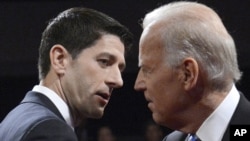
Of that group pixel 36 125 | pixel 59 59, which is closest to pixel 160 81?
pixel 36 125

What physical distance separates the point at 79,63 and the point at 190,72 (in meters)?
0.43

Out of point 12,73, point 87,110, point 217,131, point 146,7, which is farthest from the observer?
point 12,73

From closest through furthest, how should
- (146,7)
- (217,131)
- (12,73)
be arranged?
(217,131), (146,7), (12,73)

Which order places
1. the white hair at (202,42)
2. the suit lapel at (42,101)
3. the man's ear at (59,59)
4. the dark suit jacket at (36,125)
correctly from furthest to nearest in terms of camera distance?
the man's ear at (59,59), the suit lapel at (42,101), the dark suit jacket at (36,125), the white hair at (202,42)

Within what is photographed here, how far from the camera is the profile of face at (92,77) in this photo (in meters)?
1.53

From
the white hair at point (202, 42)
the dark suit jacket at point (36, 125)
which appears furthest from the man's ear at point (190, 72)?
the dark suit jacket at point (36, 125)

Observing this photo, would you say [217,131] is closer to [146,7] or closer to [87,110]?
[87,110]

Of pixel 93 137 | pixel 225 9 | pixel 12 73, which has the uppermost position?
pixel 225 9

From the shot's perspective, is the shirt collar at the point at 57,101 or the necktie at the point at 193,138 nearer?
the necktie at the point at 193,138

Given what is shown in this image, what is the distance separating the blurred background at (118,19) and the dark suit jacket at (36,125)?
3018mm

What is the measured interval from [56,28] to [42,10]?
3257 millimetres

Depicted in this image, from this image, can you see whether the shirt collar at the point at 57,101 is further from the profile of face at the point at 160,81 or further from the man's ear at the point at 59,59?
the profile of face at the point at 160,81

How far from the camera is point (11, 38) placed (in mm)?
4875

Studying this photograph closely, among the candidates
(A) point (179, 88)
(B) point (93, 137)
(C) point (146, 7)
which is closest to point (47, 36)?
(A) point (179, 88)
